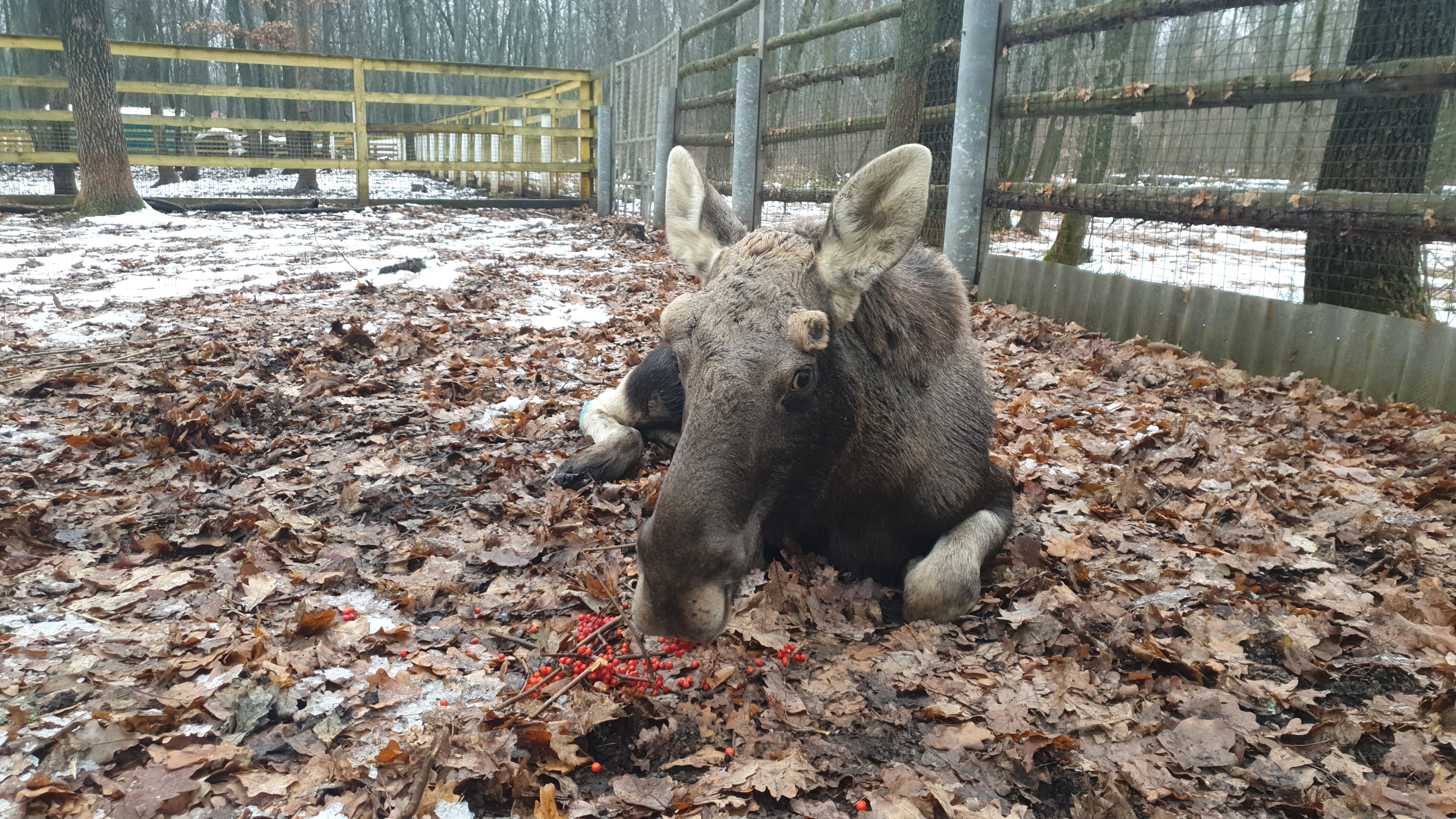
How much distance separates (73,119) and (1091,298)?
1636 cm

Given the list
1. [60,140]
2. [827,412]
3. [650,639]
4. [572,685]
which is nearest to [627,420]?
[650,639]

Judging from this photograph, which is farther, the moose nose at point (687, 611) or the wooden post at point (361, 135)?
the wooden post at point (361, 135)

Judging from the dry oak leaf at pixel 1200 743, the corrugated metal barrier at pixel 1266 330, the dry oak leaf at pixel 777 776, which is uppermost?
the corrugated metal barrier at pixel 1266 330

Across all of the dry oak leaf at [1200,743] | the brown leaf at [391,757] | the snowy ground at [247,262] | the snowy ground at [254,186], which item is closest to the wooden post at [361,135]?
the snowy ground at [254,186]

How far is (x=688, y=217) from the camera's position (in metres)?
3.43

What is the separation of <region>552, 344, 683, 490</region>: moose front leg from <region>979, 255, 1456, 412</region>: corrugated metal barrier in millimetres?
4005

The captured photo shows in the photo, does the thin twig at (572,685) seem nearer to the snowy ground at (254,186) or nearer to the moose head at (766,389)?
the moose head at (766,389)

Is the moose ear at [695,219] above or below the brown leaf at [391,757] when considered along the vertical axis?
above

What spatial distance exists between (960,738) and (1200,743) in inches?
24.8

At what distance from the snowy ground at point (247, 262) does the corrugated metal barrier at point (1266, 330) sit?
4.10 meters

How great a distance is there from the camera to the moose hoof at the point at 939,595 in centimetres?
303

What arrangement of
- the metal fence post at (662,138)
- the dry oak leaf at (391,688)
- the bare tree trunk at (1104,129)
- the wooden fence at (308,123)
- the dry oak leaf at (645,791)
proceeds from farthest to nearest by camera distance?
1. the wooden fence at (308,123)
2. the metal fence post at (662,138)
3. the bare tree trunk at (1104,129)
4. the dry oak leaf at (391,688)
5. the dry oak leaf at (645,791)

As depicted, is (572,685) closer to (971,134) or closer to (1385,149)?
(1385,149)

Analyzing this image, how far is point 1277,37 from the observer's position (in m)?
Answer: 5.98
